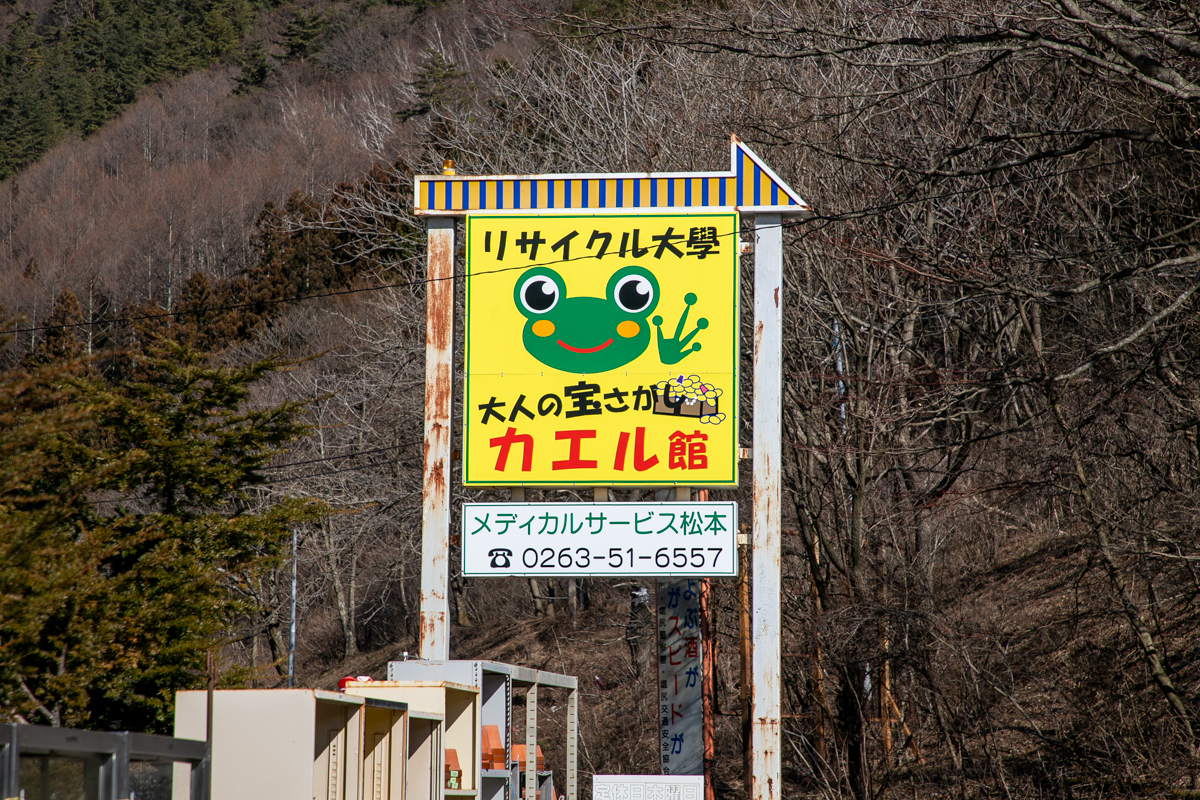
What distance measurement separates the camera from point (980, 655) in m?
15.1

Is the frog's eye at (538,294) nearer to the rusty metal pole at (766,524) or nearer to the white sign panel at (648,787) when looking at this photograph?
the rusty metal pole at (766,524)

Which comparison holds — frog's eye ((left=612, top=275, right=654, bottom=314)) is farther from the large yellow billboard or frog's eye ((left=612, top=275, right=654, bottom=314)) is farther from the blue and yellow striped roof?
the blue and yellow striped roof

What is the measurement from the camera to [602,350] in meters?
10.3

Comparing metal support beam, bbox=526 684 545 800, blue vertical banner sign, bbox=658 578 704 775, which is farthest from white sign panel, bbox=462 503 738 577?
blue vertical banner sign, bbox=658 578 704 775

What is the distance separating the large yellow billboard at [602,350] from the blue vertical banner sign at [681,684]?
169 inches

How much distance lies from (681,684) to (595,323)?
18.1 ft

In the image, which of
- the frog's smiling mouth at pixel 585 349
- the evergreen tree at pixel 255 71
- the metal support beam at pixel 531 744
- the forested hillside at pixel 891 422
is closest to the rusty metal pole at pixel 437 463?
the metal support beam at pixel 531 744

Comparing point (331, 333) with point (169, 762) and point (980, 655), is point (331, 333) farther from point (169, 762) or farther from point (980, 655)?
point (169, 762)

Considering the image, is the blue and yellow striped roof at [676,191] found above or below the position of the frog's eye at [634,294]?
above

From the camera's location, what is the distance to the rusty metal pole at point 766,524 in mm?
9836

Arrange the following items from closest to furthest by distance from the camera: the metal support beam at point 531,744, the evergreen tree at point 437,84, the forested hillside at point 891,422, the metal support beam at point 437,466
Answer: the forested hillside at point 891,422
the metal support beam at point 531,744
the metal support beam at point 437,466
the evergreen tree at point 437,84

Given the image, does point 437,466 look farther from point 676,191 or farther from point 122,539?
point 122,539

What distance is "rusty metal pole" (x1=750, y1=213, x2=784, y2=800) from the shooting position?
32.3 ft

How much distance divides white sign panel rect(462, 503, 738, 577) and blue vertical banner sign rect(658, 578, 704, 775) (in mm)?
4326
